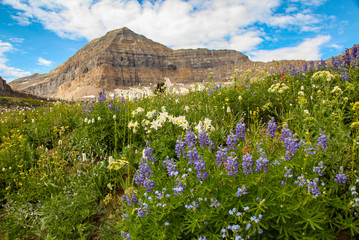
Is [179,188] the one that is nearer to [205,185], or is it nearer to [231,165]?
[205,185]

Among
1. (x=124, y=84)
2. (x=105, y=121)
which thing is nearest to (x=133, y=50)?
(x=124, y=84)

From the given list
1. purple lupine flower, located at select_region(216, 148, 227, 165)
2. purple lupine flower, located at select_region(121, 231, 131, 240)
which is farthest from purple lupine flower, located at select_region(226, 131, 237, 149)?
purple lupine flower, located at select_region(121, 231, 131, 240)

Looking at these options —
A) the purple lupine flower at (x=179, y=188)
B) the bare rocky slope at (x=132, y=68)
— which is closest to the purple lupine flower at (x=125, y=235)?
the purple lupine flower at (x=179, y=188)

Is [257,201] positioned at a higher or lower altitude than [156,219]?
higher

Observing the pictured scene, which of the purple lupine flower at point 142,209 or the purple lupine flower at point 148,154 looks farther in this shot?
the purple lupine flower at point 148,154

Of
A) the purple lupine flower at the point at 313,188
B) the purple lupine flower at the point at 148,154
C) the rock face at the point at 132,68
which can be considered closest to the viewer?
the purple lupine flower at the point at 313,188

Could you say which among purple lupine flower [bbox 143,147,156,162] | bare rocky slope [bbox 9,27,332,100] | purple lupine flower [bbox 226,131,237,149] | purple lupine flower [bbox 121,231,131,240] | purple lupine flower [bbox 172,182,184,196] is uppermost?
bare rocky slope [bbox 9,27,332,100]

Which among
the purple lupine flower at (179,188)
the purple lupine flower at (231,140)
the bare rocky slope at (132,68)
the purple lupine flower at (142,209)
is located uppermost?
the bare rocky slope at (132,68)

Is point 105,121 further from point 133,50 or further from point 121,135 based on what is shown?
point 133,50

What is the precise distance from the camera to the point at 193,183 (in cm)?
211

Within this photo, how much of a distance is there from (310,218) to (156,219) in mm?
1322

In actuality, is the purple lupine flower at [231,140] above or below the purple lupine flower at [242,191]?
above

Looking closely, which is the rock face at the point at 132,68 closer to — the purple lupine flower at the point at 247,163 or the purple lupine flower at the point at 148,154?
the purple lupine flower at the point at 148,154

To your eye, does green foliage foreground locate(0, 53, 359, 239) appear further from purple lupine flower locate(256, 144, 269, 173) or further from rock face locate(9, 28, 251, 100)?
rock face locate(9, 28, 251, 100)
